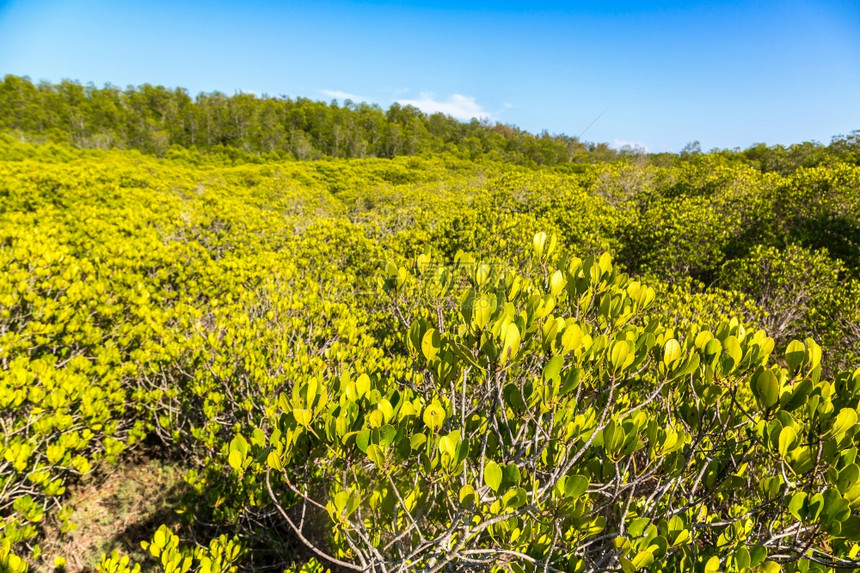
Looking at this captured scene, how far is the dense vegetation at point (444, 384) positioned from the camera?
1.89 metres

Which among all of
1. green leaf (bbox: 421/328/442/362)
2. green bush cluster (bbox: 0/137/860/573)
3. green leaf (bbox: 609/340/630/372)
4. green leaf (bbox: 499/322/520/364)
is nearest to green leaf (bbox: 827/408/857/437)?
green bush cluster (bbox: 0/137/860/573)

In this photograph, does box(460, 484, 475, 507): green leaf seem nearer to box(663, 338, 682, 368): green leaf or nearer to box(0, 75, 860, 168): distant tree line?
box(663, 338, 682, 368): green leaf

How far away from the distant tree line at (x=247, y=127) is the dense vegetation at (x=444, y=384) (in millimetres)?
43199

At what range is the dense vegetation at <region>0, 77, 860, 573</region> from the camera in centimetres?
189

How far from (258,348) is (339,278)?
2816 mm

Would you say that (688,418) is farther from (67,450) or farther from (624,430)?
(67,450)

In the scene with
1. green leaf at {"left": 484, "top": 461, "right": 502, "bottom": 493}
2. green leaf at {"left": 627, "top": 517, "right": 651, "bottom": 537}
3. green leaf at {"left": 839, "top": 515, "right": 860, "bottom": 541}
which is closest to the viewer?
green leaf at {"left": 839, "top": 515, "right": 860, "bottom": 541}

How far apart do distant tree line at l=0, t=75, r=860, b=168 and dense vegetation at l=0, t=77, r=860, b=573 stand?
43.2 m

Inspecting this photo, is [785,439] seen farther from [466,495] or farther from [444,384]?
[444,384]

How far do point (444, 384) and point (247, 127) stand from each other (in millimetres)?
73546

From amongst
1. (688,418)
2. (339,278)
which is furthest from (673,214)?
(688,418)

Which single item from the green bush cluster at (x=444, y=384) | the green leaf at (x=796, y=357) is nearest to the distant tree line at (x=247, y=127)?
the green bush cluster at (x=444, y=384)

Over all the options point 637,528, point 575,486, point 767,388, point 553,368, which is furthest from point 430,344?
point 767,388

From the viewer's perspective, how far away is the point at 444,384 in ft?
7.45
